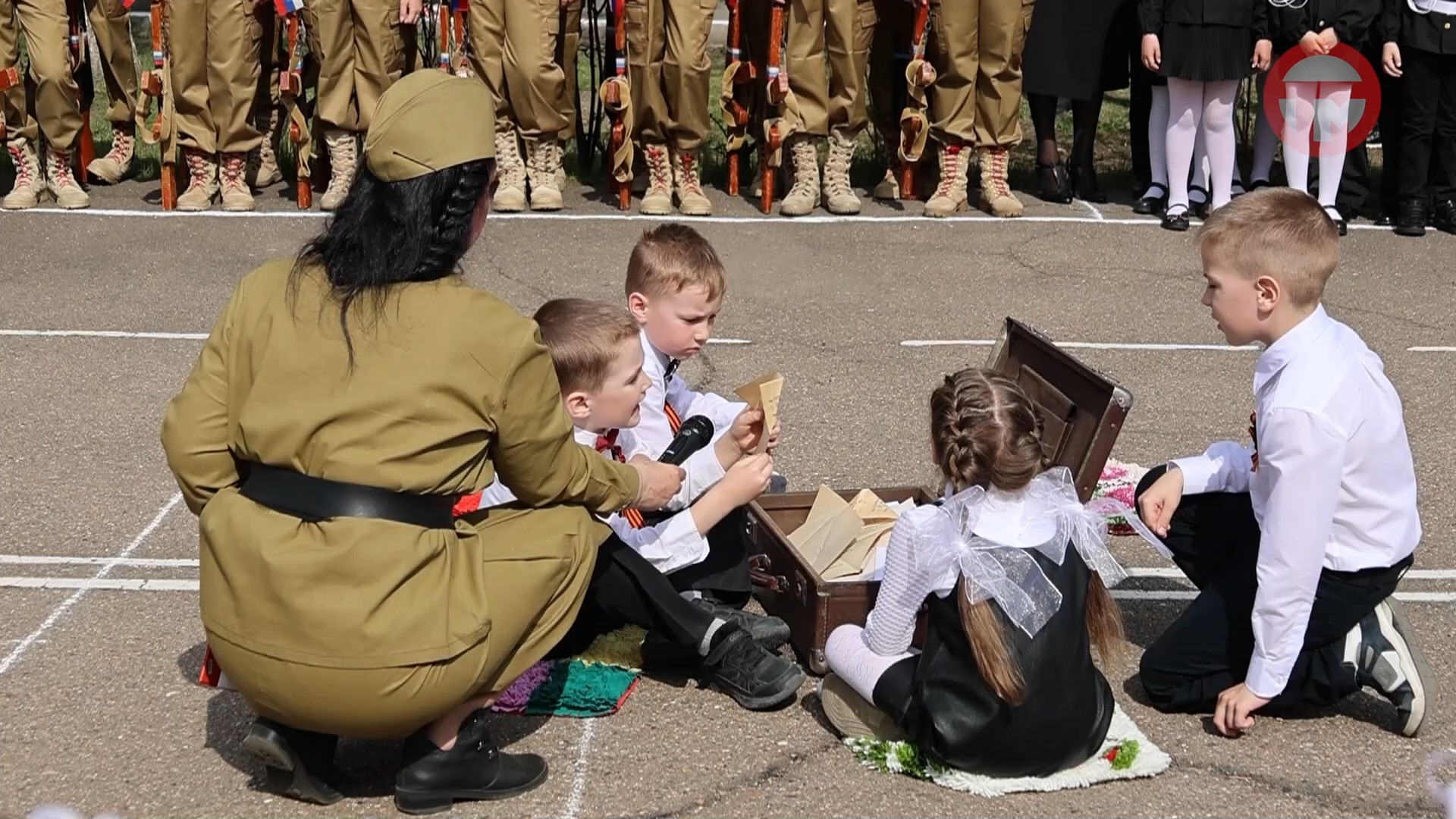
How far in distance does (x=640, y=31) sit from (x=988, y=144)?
6.54 feet

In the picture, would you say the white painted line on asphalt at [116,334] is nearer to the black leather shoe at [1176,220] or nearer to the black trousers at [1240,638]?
the black leather shoe at [1176,220]

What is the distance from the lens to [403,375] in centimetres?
304

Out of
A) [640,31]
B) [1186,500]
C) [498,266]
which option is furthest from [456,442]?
[640,31]

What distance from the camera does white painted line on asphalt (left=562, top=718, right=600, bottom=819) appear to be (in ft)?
11.2

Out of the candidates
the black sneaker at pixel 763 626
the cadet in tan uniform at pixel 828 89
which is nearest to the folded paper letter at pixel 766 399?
the black sneaker at pixel 763 626

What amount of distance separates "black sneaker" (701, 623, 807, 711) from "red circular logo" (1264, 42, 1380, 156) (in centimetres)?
610

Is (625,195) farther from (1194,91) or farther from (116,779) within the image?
(116,779)

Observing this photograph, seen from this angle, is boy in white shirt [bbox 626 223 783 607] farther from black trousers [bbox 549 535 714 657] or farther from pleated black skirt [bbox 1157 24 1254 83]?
pleated black skirt [bbox 1157 24 1254 83]

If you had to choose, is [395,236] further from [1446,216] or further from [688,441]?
[1446,216]

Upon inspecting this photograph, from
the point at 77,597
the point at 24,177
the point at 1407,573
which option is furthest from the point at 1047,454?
the point at 24,177

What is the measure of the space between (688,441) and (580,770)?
3.25 feet

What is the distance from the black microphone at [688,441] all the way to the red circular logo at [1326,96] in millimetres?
5645

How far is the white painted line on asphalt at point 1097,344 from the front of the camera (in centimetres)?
687

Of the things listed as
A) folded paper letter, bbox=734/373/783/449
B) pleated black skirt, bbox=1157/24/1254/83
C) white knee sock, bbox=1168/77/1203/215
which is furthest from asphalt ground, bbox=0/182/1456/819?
pleated black skirt, bbox=1157/24/1254/83
